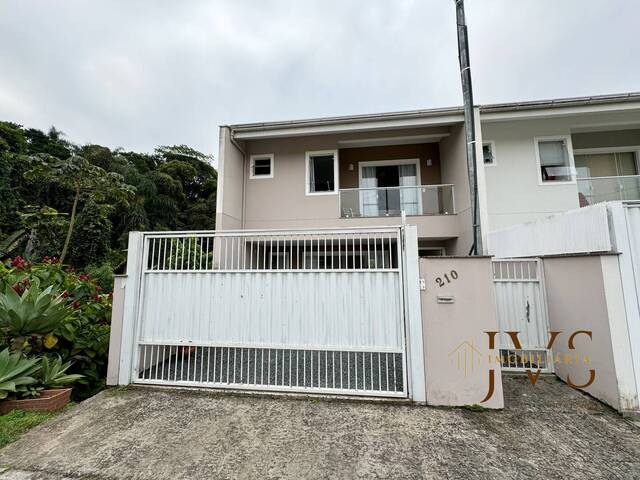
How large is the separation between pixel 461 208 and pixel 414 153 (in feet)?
9.59

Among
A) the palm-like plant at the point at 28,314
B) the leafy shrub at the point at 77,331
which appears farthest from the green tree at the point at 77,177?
the palm-like plant at the point at 28,314

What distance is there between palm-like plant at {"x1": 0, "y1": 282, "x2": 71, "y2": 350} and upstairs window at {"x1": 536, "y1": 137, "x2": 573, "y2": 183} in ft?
40.6

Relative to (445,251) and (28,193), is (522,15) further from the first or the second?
(28,193)

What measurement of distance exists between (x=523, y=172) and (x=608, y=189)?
249cm

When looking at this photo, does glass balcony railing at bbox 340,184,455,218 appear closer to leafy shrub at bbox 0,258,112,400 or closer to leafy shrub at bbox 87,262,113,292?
leafy shrub at bbox 0,258,112,400

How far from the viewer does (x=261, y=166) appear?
9844 mm

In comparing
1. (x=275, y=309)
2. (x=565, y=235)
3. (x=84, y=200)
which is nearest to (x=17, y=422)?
(x=275, y=309)

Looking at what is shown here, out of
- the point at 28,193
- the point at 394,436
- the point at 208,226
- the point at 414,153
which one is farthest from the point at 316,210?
the point at 28,193

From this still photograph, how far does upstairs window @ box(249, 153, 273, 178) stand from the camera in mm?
9727

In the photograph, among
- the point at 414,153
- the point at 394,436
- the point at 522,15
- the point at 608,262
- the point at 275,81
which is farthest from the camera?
the point at 275,81

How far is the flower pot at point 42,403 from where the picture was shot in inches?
123

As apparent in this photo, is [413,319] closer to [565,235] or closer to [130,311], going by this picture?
[565,235]

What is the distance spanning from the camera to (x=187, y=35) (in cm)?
870

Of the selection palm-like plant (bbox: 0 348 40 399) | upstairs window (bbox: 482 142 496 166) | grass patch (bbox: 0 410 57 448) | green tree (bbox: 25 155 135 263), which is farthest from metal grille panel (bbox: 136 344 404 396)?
upstairs window (bbox: 482 142 496 166)
